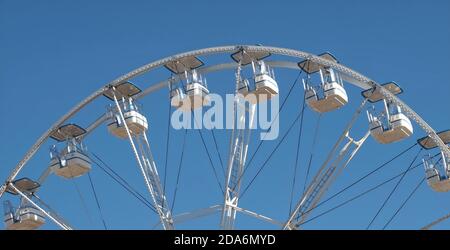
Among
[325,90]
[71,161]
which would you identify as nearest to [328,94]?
[325,90]

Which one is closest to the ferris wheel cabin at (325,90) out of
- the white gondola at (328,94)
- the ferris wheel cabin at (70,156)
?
the white gondola at (328,94)

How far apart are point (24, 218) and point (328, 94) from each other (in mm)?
11782

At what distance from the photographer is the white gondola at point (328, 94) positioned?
32906 millimetres

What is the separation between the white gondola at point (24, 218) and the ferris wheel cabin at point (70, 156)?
1.77 meters

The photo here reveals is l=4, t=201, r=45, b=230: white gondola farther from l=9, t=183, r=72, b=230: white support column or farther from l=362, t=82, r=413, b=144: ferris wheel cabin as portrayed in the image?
l=362, t=82, r=413, b=144: ferris wheel cabin

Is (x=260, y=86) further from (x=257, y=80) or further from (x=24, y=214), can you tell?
(x=24, y=214)

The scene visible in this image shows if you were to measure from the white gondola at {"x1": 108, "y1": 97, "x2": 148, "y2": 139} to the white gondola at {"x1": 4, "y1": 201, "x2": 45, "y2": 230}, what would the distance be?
4.33 meters

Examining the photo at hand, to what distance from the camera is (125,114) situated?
34688 millimetres

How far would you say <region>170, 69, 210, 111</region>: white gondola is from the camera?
33.9 metres

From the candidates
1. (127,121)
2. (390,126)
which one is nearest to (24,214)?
(127,121)

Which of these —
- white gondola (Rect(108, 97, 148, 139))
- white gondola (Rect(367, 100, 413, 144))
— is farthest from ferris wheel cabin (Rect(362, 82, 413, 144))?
white gondola (Rect(108, 97, 148, 139))

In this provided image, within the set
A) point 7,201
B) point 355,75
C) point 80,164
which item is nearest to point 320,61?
point 355,75

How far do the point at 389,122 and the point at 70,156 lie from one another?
10988 millimetres
